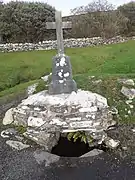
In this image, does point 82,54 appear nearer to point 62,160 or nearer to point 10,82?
point 10,82

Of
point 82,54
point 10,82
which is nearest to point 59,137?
point 10,82

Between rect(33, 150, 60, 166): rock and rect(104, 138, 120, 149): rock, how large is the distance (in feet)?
4.32

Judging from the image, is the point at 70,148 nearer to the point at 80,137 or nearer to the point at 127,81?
the point at 80,137

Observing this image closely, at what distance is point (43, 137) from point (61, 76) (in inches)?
67.1

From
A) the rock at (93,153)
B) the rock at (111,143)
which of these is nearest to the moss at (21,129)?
the rock at (93,153)

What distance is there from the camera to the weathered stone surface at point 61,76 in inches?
342

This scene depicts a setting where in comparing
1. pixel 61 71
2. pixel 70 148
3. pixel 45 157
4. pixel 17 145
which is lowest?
pixel 70 148

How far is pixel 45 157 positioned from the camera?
25.4 feet

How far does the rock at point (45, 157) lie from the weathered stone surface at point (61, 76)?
1.74 meters

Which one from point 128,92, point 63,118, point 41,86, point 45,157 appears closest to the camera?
point 45,157

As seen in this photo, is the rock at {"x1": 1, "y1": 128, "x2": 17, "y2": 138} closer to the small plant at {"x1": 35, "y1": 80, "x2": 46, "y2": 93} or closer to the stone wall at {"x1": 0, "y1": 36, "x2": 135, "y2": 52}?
the small plant at {"x1": 35, "y1": 80, "x2": 46, "y2": 93}

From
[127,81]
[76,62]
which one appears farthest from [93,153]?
[76,62]

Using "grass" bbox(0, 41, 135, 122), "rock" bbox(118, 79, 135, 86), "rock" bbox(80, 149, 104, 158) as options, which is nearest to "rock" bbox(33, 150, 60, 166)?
"rock" bbox(80, 149, 104, 158)

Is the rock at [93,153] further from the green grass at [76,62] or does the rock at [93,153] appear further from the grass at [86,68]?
the green grass at [76,62]
